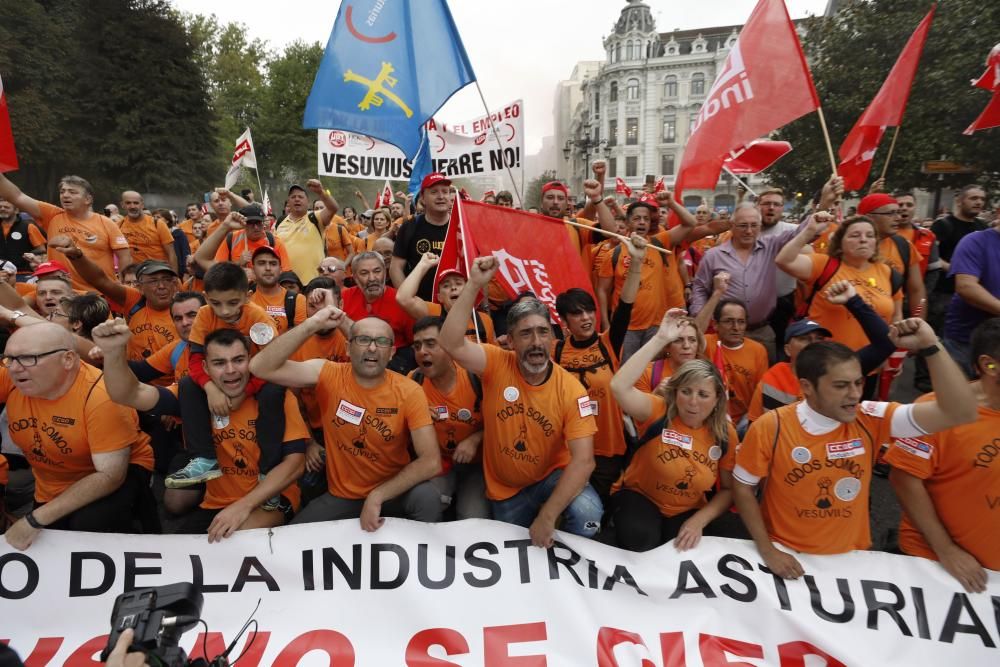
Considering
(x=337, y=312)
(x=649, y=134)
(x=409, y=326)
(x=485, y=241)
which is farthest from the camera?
(x=649, y=134)

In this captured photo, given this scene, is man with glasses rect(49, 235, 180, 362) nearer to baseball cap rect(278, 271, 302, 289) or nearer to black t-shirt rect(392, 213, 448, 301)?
baseball cap rect(278, 271, 302, 289)

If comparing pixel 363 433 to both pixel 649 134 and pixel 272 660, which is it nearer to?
pixel 272 660

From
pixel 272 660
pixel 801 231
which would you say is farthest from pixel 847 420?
pixel 272 660

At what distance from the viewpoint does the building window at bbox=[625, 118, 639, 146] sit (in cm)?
7281

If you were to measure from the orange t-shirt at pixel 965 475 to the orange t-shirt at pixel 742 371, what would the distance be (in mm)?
1404

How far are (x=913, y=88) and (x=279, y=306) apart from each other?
63.7ft

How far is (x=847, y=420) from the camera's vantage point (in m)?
2.83

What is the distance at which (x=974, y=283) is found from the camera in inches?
174

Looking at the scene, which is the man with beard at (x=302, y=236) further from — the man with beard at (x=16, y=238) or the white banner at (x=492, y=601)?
the white banner at (x=492, y=601)

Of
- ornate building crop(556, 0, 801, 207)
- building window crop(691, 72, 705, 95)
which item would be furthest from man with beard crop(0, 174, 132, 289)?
building window crop(691, 72, 705, 95)

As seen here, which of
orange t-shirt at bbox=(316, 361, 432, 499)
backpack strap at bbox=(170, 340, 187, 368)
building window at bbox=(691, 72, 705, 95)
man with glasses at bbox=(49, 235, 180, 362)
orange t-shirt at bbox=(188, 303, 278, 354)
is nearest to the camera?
orange t-shirt at bbox=(316, 361, 432, 499)

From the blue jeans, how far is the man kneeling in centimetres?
133

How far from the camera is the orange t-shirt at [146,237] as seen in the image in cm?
796

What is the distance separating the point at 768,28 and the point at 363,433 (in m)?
4.87
